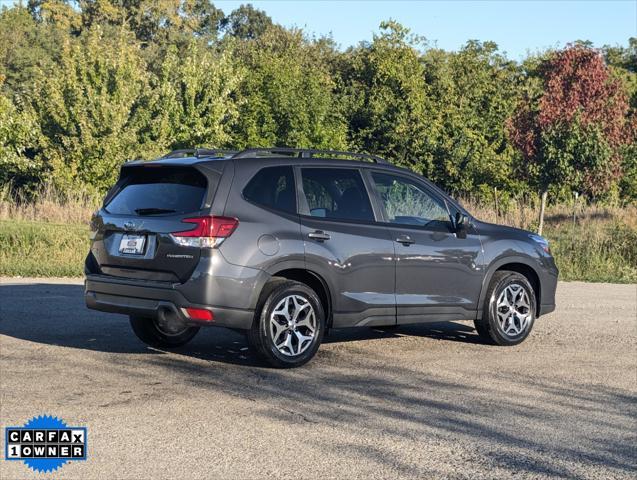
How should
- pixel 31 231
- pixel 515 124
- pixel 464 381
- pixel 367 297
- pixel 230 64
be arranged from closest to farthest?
pixel 464 381, pixel 367 297, pixel 31 231, pixel 515 124, pixel 230 64

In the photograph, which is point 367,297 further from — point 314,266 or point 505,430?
point 505,430

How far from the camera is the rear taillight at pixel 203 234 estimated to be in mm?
8570

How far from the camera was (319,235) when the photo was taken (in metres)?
9.19

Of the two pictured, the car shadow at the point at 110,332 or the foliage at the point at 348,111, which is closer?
the car shadow at the point at 110,332

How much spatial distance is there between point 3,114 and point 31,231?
56.9 feet

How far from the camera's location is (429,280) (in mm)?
10047

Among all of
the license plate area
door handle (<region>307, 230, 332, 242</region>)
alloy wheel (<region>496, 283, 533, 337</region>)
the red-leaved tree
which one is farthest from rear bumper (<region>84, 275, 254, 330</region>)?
the red-leaved tree

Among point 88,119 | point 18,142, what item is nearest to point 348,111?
point 88,119

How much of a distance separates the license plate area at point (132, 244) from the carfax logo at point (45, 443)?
233cm

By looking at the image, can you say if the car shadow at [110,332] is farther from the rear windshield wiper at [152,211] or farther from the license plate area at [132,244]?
the rear windshield wiper at [152,211]

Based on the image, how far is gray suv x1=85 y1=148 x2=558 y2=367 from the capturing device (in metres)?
8.65

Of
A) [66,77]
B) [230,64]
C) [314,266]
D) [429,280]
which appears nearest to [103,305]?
[314,266]

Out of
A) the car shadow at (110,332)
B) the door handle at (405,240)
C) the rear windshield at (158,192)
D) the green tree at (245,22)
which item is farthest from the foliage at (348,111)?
the green tree at (245,22)

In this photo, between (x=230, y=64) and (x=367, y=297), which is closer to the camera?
(x=367, y=297)
